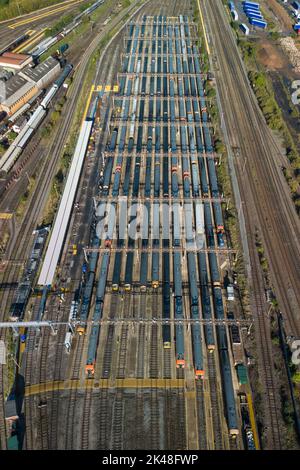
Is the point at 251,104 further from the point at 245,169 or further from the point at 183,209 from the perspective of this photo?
the point at 183,209

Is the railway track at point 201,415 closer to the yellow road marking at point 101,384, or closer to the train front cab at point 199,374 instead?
the train front cab at point 199,374

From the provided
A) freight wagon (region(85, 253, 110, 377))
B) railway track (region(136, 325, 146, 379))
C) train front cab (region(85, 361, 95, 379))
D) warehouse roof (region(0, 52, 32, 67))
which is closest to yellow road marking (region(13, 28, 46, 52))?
warehouse roof (region(0, 52, 32, 67))

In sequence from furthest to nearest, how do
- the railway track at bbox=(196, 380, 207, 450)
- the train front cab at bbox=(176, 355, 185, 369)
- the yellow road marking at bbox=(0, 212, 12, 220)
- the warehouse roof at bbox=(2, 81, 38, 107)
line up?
the warehouse roof at bbox=(2, 81, 38, 107) < the yellow road marking at bbox=(0, 212, 12, 220) < the train front cab at bbox=(176, 355, 185, 369) < the railway track at bbox=(196, 380, 207, 450)

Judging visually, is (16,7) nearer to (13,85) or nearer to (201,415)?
(13,85)

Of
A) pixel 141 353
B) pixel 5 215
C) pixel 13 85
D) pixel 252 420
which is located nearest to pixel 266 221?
pixel 141 353

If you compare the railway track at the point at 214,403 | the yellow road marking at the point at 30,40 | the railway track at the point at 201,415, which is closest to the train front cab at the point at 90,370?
the railway track at the point at 201,415

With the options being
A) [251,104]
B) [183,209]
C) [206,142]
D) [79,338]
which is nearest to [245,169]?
[206,142]

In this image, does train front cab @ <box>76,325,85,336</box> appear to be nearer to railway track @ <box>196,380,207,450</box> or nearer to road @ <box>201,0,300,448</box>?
railway track @ <box>196,380,207,450</box>
